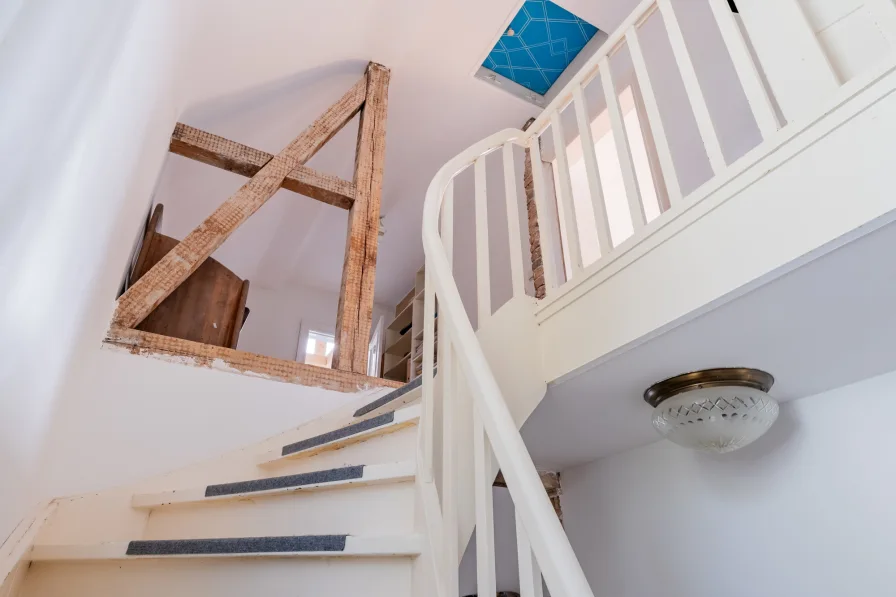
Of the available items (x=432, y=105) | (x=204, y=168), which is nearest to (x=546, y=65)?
(x=432, y=105)

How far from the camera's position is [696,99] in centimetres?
128

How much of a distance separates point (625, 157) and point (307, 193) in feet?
6.87

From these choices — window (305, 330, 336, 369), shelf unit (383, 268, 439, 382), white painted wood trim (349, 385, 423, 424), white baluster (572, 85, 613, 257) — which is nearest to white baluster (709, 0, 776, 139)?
white baluster (572, 85, 613, 257)

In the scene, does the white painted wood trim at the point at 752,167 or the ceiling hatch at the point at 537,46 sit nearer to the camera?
the white painted wood trim at the point at 752,167

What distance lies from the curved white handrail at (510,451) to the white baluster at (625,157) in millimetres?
521

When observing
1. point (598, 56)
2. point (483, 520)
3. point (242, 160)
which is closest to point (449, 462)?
point (483, 520)

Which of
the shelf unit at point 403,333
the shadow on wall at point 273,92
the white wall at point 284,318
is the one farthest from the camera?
the white wall at point 284,318

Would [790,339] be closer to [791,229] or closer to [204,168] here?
[791,229]

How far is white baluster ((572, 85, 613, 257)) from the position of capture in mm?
1441

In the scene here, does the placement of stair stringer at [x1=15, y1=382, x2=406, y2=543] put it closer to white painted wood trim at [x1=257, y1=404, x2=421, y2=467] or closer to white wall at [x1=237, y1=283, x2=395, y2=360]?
white painted wood trim at [x1=257, y1=404, x2=421, y2=467]

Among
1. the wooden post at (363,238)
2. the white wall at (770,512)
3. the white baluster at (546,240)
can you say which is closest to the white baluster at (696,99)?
the white baluster at (546,240)

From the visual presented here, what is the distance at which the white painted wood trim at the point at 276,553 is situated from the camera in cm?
116

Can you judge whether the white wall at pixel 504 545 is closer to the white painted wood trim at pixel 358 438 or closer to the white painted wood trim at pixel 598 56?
the white painted wood trim at pixel 358 438

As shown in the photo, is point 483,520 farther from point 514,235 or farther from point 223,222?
point 223,222
